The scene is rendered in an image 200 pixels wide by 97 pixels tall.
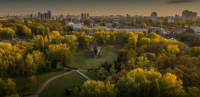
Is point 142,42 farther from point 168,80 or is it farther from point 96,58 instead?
point 168,80

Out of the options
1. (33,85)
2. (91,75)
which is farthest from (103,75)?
(33,85)

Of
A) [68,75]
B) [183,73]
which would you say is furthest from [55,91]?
[183,73]

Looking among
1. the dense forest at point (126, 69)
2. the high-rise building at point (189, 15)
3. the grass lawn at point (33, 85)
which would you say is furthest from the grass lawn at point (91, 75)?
the high-rise building at point (189, 15)

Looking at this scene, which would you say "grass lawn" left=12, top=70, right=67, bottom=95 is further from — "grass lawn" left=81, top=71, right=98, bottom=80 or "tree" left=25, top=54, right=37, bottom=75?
"grass lawn" left=81, top=71, right=98, bottom=80

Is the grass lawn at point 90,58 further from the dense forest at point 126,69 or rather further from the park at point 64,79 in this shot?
the dense forest at point 126,69

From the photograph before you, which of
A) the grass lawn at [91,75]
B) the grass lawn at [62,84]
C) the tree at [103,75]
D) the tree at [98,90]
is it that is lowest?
the grass lawn at [62,84]

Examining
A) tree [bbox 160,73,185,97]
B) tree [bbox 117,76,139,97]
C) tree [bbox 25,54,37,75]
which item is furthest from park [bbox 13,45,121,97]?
tree [bbox 160,73,185,97]
